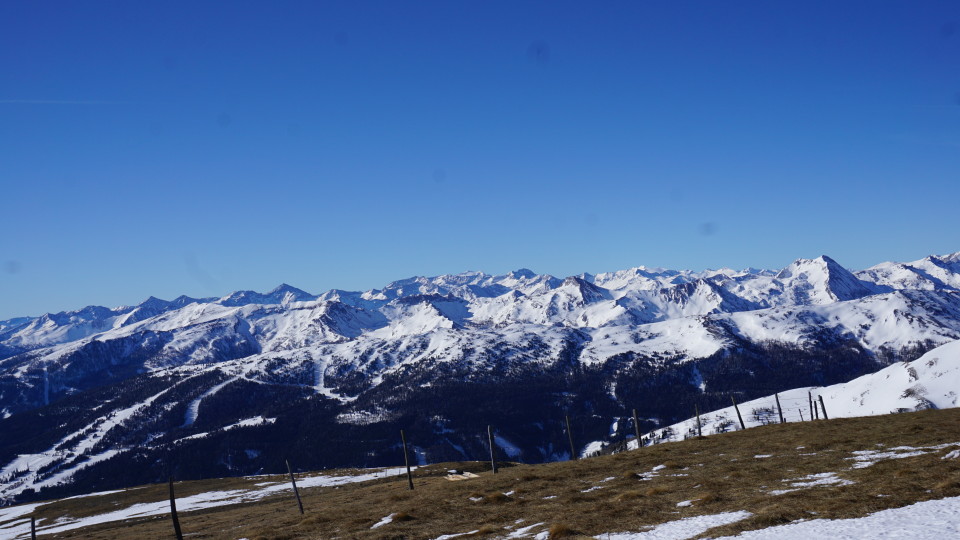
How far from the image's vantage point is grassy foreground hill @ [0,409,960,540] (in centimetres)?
2420

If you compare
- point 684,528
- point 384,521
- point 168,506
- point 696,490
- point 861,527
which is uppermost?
point 861,527

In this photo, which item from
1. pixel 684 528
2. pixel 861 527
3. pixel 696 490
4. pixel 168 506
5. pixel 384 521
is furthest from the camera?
pixel 168 506

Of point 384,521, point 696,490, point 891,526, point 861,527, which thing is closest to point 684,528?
point 861,527

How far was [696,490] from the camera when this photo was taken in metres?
31.7

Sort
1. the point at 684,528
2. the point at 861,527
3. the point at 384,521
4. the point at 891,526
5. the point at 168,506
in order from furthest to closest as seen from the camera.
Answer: the point at 168,506, the point at 384,521, the point at 684,528, the point at 861,527, the point at 891,526

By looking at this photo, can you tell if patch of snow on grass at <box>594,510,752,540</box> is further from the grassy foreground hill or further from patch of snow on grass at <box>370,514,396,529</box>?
patch of snow on grass at <box>370,514,396,529</box>

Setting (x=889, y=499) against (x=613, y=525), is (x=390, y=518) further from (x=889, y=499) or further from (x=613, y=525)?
A: (x=889, y=499)

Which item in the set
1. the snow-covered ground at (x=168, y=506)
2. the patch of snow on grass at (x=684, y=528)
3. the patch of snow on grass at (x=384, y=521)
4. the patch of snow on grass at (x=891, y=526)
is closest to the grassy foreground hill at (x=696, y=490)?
Answer: the patch of snow on grass at (x=384, y=521)

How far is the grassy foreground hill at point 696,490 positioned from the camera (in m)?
24.2

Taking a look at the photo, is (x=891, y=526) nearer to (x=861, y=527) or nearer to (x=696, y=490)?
(x=861, y=527)

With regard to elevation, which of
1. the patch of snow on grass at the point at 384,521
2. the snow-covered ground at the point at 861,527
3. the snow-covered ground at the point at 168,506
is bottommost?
the snow-covered ground at the point at 168,506

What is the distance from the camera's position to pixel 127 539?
62500 millimetres

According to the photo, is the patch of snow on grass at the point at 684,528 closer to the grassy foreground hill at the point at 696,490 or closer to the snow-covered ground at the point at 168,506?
the grassy foreground hill at the point at 696,490

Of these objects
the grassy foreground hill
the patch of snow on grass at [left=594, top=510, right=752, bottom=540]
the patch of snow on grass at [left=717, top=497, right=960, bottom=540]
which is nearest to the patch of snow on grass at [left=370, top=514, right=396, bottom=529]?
the grassy foreground hill
